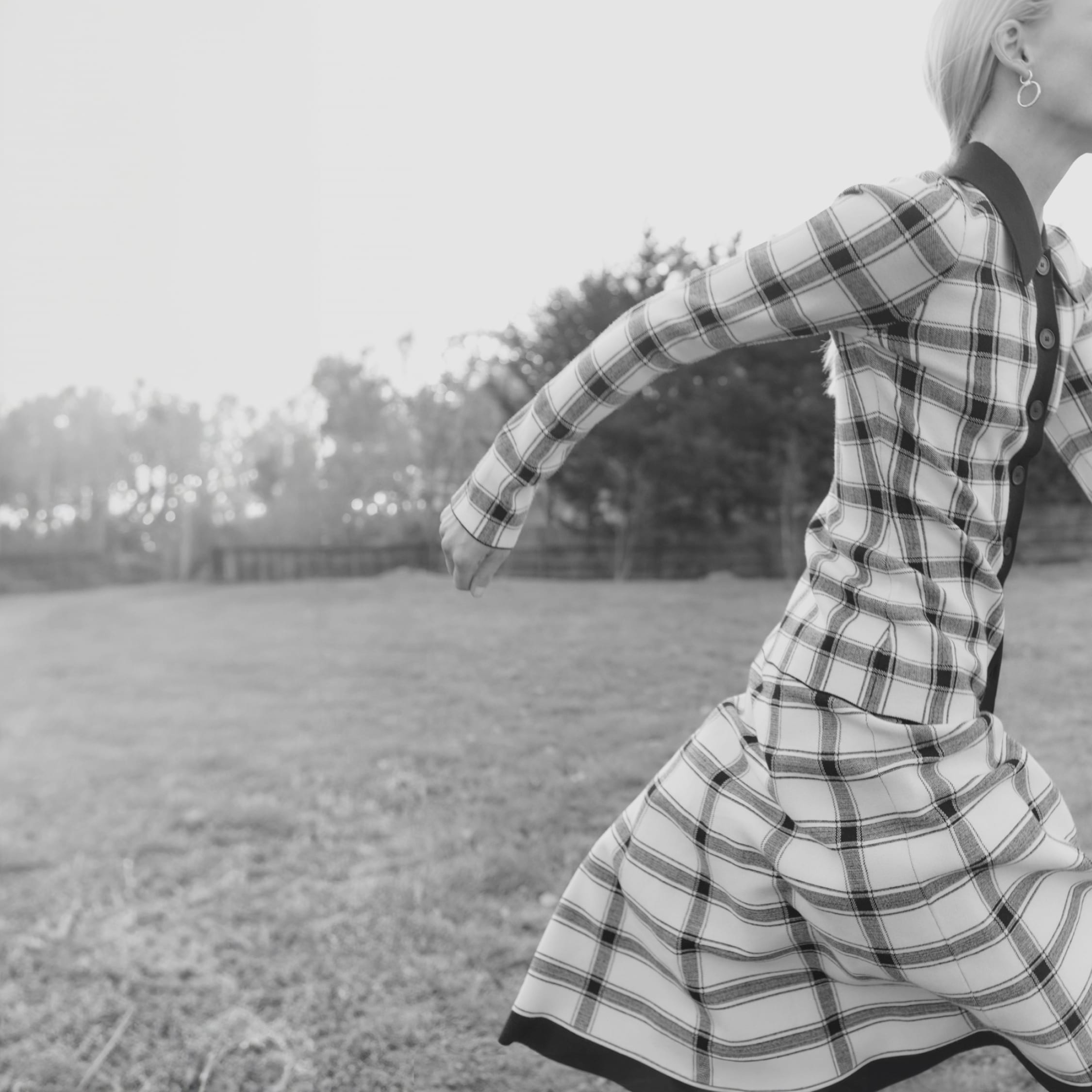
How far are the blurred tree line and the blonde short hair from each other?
11.6 feet

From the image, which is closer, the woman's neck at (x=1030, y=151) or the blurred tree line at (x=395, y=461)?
the woman's neck at (x=1030, y=151)

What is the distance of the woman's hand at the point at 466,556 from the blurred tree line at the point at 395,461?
3.58 m

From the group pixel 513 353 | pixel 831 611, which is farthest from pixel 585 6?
pixel 831 611

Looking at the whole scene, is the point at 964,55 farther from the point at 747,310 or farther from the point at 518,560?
the point at 518,560

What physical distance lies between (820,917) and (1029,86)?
0.60 meters

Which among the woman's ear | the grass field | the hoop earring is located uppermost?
the woman's ear

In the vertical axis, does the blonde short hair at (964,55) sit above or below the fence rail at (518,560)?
above

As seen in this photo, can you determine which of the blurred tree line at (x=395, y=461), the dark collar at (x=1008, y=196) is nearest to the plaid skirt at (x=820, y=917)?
the dark collar at (x=1008, y=196)

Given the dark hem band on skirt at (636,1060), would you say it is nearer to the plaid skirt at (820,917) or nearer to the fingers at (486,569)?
the plaid skirt at (820,917)

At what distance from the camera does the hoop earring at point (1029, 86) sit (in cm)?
71

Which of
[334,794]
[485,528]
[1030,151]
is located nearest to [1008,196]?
[1030,151]

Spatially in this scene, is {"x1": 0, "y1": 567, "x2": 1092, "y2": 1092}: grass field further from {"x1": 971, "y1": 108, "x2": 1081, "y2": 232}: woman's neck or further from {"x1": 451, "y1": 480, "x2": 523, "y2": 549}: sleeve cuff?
{"x1": 971, "y1": 108, "x2": 1081, "y2": 232}: woman's neck

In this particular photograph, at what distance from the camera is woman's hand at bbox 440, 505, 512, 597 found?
2.54ft

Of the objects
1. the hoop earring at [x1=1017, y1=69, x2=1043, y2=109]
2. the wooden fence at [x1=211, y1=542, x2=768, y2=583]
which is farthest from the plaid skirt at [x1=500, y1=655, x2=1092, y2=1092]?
the wooden fence at [x1=211, y1=542, x2=768, y2=583]
